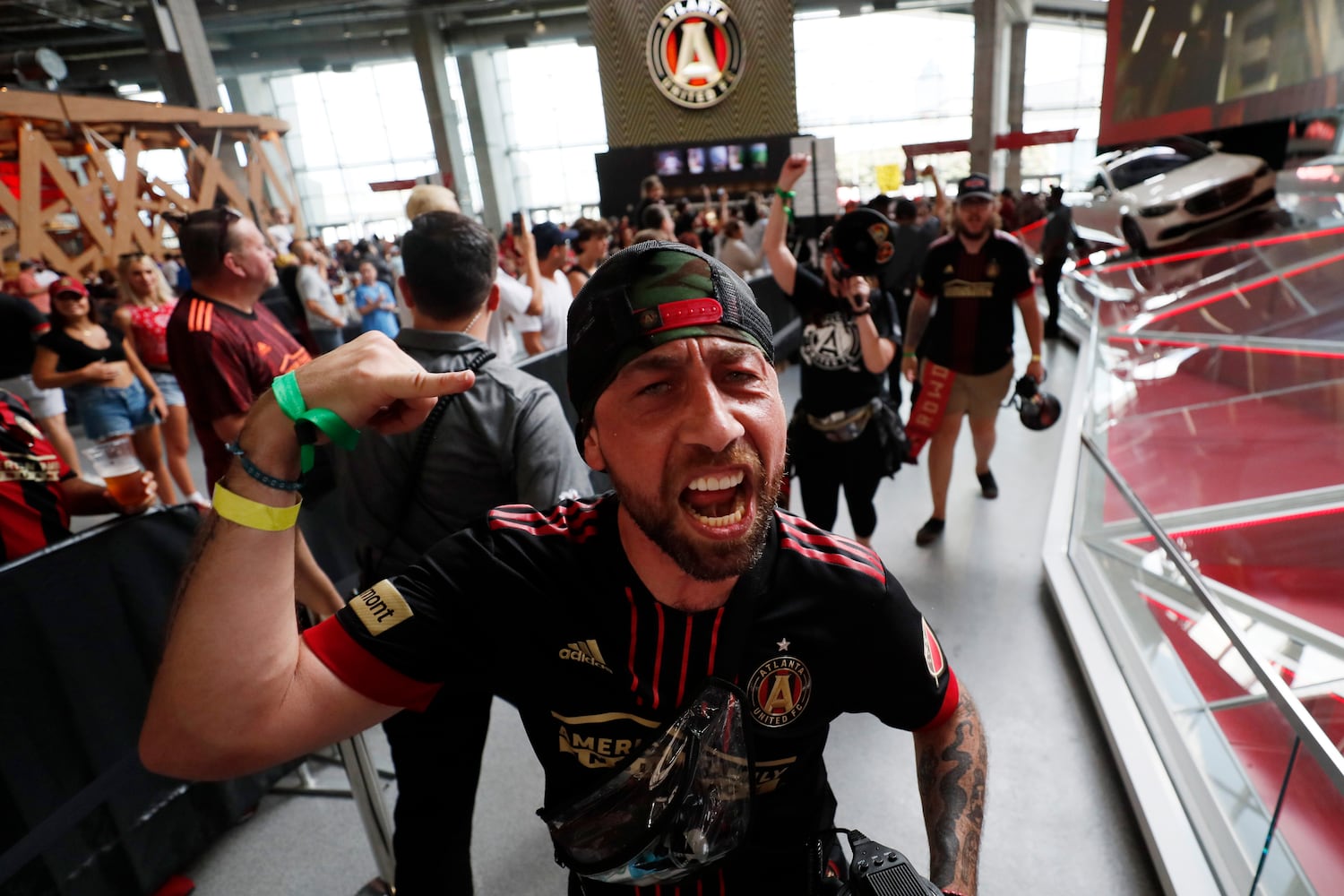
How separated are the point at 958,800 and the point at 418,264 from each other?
1.58 metres

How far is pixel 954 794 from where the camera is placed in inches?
42.2

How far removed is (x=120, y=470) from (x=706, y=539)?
1.96 meters

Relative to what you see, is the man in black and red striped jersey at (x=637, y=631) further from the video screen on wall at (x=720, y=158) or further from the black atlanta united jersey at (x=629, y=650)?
the video screen on wall at (x=720, y=158)

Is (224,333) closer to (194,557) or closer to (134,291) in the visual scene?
(194,557)

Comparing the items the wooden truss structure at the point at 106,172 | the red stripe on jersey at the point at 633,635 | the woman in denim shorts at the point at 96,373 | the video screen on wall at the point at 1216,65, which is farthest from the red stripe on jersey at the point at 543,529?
the wooden truss structure at the point at 106,172

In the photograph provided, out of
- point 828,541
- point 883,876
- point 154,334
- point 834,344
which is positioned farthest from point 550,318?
point 883,876

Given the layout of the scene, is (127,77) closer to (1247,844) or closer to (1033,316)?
(1033,316)

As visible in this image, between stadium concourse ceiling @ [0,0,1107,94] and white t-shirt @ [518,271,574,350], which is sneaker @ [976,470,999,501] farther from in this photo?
stadium concourse ceiling @ [0,0,1107,94]

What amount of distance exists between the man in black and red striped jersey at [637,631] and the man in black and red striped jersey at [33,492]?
62.3 inches

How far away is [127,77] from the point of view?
19781mm

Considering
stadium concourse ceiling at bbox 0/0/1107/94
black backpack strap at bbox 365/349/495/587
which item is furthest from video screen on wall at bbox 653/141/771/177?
black backpack strap at bbox 365/349/495/587

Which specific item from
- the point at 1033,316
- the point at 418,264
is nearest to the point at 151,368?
the point at 418,264

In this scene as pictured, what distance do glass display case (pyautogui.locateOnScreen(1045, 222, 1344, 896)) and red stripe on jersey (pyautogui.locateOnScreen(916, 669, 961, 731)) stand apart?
0.64m

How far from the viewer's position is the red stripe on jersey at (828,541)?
43.3 inches
